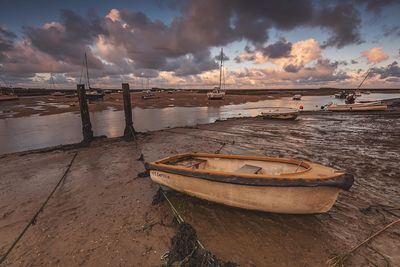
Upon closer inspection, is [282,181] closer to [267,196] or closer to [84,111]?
[267,196]

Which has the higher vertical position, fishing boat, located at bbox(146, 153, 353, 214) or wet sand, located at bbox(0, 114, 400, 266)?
fishing boat, located at bbox(146, 153, 353, 214)

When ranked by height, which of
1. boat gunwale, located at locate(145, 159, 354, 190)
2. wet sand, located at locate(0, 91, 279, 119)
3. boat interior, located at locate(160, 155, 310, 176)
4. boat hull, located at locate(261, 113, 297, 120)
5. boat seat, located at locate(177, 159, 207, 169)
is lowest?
wet sand, located at locate(0, 91, 279, 119)

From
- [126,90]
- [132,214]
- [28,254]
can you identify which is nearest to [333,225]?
[132,214]

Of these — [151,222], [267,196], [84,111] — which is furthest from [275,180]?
[84,111]

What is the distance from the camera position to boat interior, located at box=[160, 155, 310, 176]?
21.5 feet

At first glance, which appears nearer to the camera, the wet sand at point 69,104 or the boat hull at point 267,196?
the boat hull at point 267,196

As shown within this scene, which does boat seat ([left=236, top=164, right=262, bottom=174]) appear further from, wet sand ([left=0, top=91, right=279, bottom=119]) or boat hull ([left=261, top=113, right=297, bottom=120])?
wet sand ([left=0, top=91, right=279, bottom=119])

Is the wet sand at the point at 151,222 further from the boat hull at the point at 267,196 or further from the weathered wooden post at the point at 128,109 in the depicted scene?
the weathered wooden post at the point at 128,109

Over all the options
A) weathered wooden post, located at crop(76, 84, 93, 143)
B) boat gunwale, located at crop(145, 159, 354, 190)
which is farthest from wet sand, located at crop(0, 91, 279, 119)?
boat gunwale, located at crop(145, 159, 354, 190)

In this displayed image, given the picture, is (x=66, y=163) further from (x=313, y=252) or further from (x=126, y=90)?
(x=313, y=252)

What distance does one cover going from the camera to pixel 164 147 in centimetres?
1399

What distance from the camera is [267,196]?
5.39 meters

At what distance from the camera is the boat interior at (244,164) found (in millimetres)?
6555

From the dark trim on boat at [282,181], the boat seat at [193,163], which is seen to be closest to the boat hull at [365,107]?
the boat seat at [193,163]
